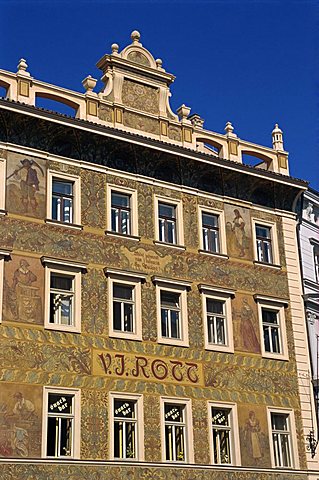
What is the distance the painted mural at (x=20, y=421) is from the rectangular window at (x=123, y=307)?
10.1 ft

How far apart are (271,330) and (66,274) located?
272 inches

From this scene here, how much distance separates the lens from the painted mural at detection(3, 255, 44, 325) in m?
20.3

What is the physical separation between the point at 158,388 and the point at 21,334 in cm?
399

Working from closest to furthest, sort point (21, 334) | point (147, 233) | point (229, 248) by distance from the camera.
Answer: point (21, 334) < point (147, 233) < point (229, 248)

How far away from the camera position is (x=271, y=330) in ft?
82.2

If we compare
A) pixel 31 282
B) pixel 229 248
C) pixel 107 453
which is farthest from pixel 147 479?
pixel 229 248

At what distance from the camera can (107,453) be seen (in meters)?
20.4

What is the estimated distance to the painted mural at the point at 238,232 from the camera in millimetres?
25109

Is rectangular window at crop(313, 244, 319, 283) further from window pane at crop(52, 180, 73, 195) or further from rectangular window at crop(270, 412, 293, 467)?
window pane at crop(52, 180, 73, 195)

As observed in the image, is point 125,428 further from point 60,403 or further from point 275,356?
point 275,356

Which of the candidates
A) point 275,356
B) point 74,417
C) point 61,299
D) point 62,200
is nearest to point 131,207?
point 62,200

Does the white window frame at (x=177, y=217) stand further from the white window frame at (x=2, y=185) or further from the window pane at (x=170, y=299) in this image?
the white window frame at (x=2, y=185)

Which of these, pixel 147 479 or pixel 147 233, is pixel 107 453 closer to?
pixel 147 479

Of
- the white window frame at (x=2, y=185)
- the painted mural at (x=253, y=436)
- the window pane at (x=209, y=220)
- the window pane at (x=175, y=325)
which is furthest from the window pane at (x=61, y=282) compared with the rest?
the painted mural at (x=253, y=436)
